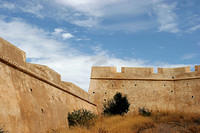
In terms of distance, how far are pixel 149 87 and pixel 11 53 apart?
1389 centimetres

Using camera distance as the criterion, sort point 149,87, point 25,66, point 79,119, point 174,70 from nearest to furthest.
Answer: point 25,66 < point 79,119 < point 149,87 < point 174,70

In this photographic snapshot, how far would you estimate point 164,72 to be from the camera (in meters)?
21.1

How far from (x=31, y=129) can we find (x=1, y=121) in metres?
1.82

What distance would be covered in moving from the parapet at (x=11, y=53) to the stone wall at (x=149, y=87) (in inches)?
435

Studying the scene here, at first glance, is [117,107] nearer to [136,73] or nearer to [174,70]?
[136,73]

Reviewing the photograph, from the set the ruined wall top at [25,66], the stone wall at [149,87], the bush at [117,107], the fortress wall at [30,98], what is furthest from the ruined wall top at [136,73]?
the fortress wall at [30,98]

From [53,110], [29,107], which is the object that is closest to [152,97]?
[53,110]

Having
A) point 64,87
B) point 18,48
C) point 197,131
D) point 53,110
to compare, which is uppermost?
point 18,48

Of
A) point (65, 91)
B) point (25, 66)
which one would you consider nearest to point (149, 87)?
point (65, 91)

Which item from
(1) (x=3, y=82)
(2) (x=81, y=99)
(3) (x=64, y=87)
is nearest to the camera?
(1) (x=3, y=82)

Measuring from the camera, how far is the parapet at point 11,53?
8.52 m

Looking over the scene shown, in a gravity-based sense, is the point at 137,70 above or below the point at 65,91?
above

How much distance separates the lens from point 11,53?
905 centimetres

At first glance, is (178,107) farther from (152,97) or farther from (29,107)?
(29,107)
